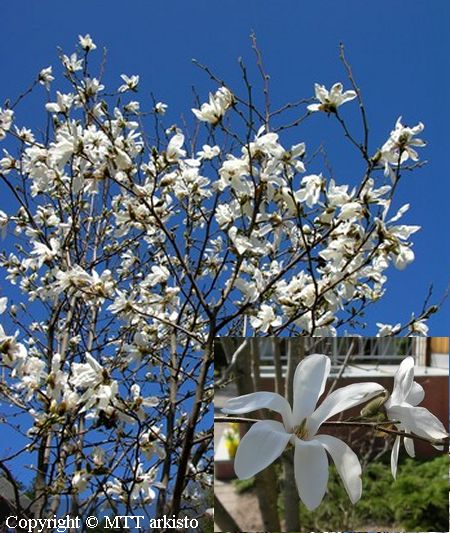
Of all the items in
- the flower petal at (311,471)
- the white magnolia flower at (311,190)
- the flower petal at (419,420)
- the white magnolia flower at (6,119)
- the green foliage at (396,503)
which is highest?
the white magnolia flower at (6,119)

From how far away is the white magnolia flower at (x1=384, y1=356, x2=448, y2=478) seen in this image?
1013 mm

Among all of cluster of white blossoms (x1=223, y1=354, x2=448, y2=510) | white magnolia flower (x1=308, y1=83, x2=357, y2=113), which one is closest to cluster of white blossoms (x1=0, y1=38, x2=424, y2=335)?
white magnolia flower (x1=308, y1=83, x2=357, y2=113)

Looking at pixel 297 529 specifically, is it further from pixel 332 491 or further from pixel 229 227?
pixel 229 227

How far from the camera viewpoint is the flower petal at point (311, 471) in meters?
0.90

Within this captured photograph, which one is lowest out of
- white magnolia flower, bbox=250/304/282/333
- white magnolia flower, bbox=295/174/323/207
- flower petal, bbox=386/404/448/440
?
flower petal, bbox=386/404/448/440

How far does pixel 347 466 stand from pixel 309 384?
0.13m

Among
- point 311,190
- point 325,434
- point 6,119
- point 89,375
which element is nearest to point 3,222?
point 6,119

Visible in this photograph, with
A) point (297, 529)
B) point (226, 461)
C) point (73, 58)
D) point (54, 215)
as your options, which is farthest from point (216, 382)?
point (73, 58)

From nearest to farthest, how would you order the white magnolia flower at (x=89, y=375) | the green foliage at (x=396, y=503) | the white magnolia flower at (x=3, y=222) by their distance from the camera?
the white magnolia flower at (x=89, y=375) → the green foliage at (x=396, y=503) → the white magnolia flower at (x=3, y=222)

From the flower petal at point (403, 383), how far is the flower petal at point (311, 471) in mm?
201

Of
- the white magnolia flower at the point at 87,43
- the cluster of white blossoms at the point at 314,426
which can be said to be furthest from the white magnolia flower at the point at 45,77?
the cluster of white blossoms at the point at 314,426

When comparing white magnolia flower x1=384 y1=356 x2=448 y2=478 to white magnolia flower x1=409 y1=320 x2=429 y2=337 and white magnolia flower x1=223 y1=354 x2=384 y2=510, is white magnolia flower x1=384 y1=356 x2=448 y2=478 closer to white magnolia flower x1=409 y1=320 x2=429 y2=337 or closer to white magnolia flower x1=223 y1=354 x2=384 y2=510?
white magnolia flower x1=223 y1=354 x2=384 y2=510

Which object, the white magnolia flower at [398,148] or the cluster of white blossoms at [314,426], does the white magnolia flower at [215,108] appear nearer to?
the white magnolia flower at [398,148]

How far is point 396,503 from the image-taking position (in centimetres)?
258
